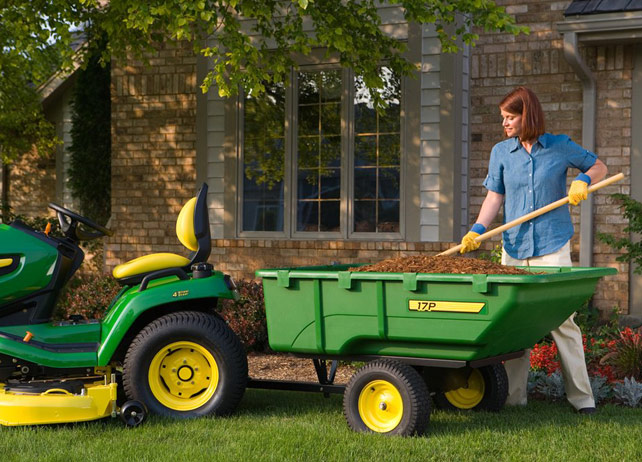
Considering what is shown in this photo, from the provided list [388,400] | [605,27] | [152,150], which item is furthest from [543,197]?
A: [152,150]

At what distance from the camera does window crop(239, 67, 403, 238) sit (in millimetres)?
8961

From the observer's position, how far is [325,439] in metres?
4.43

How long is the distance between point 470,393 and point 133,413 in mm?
2013

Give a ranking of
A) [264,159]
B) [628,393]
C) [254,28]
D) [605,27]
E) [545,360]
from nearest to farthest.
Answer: [628,393], [545,360], [605,27], [254,28], [264,159]

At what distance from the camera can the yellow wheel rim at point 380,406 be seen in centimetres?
451

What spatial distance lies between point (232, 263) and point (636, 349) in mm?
4711

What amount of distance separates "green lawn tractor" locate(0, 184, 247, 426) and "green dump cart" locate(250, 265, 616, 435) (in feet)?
1.56

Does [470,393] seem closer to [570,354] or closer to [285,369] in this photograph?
[570,354]

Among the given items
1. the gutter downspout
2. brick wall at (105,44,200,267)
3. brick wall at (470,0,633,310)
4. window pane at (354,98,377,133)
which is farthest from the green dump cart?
brick wall at (105,44,200,267)

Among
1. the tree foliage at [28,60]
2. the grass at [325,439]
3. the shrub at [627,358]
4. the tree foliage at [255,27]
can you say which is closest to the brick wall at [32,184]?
the tree foliage at [28,60]

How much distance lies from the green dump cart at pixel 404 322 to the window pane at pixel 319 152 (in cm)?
443

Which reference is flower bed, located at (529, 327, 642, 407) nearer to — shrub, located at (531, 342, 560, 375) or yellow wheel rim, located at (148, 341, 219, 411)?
shrub, located at (531, 342, 560, 375)

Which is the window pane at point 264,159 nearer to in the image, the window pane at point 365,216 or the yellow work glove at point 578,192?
the window pane at point 365,216

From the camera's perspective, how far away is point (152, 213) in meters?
10.1
